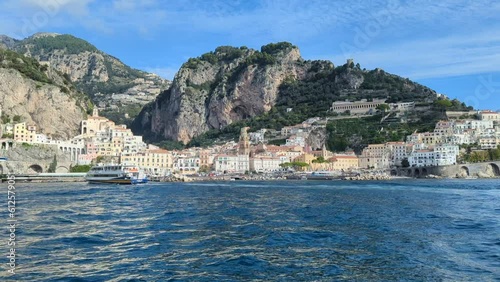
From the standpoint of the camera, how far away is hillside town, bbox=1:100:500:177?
79.9m

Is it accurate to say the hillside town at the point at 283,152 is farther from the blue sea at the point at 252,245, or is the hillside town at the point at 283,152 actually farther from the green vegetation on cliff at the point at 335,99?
the blue sea at the point at 252,245

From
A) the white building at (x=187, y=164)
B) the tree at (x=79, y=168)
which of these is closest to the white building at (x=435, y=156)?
the white building at (x=187, y=164)

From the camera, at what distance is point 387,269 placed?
35.9 ft

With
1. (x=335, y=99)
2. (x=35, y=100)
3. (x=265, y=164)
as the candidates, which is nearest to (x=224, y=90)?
(x=335, y=99)

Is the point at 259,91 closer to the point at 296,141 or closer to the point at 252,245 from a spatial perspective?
the point at 296,141

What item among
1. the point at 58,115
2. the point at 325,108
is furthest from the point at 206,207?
the point at 325,108

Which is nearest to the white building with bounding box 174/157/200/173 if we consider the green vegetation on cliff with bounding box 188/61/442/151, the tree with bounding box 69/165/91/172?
the tree with bounding box 69/165/91/172

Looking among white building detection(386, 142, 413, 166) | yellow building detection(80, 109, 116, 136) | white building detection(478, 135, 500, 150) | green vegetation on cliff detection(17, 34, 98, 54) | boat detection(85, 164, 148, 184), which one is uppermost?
green vegetation on cliff detection(17, 34, 98, 54)

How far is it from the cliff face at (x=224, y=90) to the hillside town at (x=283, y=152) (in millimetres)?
31518

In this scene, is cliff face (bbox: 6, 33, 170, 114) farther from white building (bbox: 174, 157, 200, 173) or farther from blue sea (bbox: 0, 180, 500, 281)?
blue sea (bbox: 0, 180, 500, 281)

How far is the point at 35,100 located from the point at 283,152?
149 ft

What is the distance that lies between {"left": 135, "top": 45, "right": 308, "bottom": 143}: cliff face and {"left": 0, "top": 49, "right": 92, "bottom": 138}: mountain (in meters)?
50.1

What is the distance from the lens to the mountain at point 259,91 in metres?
122

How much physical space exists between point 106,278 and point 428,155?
78.1 m
